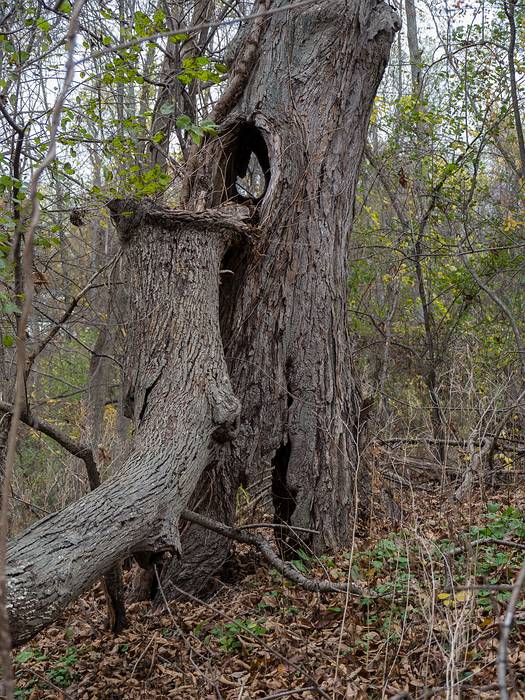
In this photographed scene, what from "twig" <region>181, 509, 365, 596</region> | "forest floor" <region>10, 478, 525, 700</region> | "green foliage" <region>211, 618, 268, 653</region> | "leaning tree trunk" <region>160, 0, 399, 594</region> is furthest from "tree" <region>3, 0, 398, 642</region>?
"green foliage" <region>211, 618, 268, 653</region>

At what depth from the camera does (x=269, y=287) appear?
5121 millimetres

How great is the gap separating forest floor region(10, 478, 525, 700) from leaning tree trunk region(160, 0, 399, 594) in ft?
1.62

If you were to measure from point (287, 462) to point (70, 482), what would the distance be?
3003mm

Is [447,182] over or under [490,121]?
under

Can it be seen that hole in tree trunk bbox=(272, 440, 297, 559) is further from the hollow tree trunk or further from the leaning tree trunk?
the hollow tree trunk

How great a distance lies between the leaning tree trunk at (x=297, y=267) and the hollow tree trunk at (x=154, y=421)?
572 millimetres

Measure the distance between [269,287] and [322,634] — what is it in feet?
8.07

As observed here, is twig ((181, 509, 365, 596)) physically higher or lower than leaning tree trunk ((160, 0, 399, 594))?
lower

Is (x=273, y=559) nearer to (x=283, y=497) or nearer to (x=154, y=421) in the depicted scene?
(x=283, y=497)

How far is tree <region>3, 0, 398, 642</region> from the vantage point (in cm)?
412

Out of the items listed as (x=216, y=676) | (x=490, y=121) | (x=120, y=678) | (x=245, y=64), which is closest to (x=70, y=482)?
(x=120, y=678)

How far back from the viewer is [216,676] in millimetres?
3545

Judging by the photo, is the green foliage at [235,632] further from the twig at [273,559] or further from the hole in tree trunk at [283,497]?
the hole in tree trunk at [283,497]

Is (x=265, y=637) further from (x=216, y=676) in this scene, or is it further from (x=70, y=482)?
(x=70, y=482)
